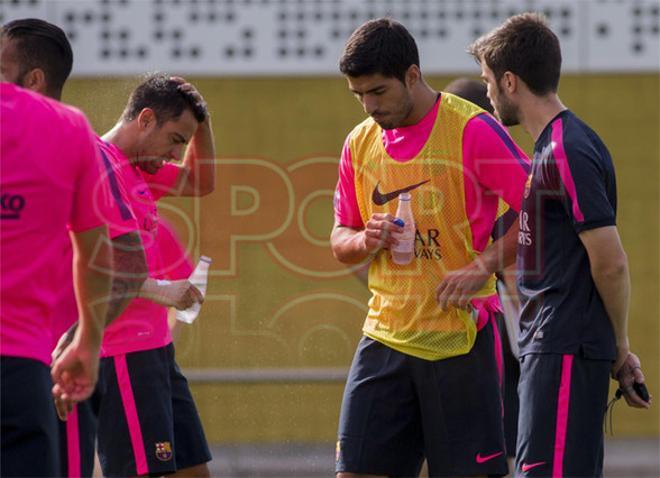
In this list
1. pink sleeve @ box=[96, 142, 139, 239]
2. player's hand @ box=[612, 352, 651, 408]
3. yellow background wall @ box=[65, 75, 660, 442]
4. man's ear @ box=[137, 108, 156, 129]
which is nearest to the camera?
pink sleeve @ box=[96, 142, 139, 239]

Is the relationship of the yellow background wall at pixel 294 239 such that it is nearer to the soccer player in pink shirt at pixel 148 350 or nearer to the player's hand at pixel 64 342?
the soccer player in pink shirt at pixel 148 350

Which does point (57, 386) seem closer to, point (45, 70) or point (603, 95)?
point (45, 70)

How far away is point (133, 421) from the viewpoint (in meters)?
5.09

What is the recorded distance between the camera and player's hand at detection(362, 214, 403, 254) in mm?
4461

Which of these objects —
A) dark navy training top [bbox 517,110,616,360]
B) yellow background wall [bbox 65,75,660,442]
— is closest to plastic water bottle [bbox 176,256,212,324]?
dark navy training top [bbox 517,110,616,360]

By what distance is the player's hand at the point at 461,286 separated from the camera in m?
4.45

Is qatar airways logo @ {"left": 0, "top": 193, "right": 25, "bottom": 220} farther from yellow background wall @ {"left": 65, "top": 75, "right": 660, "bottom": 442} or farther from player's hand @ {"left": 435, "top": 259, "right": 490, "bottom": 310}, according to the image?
yellow background wall @ {"left": 65, "top": 75, "right": 660, "bottom": 442}

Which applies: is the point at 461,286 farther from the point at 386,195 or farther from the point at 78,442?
the point at 78,442

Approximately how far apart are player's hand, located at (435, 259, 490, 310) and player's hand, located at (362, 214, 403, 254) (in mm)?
240

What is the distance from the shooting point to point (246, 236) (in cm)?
896

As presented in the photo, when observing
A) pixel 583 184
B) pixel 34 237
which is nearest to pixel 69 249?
pixel 34 237

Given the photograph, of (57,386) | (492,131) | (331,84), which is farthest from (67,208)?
(331,84)

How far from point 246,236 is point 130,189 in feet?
12.7

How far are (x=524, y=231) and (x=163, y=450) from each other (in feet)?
5.94
